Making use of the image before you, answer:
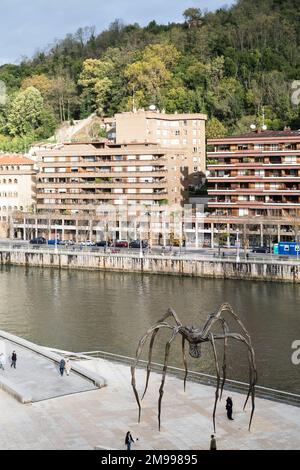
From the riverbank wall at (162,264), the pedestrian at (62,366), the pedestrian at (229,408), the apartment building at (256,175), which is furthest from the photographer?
the apartment building at (256,175)

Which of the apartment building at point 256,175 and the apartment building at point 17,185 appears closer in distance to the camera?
the apartment building at point 256,175

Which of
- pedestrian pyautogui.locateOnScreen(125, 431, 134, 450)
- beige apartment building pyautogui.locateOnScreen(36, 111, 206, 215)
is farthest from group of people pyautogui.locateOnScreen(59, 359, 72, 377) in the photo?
beige apartment building pyautogui.locateOnScreen(36, 111, 206, 215)

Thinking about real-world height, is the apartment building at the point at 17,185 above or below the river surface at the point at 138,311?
above

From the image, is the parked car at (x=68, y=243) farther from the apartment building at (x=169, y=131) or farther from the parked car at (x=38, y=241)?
the apartment building at (x=169, y=131)

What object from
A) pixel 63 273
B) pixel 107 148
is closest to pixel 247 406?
pixel 63 273

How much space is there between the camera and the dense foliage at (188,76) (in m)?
125

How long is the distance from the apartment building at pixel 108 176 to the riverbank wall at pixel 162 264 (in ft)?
52.4

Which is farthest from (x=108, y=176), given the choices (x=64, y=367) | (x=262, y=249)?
(x=64, y=367)

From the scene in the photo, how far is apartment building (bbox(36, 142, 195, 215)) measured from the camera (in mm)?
106375

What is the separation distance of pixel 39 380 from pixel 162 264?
165 ft

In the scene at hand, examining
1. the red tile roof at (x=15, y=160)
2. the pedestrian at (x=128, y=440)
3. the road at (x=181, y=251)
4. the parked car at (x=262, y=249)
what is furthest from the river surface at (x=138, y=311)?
the red tile roof at (x=15, y=160)

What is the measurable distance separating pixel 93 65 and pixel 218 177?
62412 millimetres

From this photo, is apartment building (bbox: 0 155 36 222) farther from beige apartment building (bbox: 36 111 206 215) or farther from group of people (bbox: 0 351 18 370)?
group of people (bbox: 0 351 18 370)

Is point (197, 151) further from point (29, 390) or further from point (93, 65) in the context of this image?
point (29, 390)
